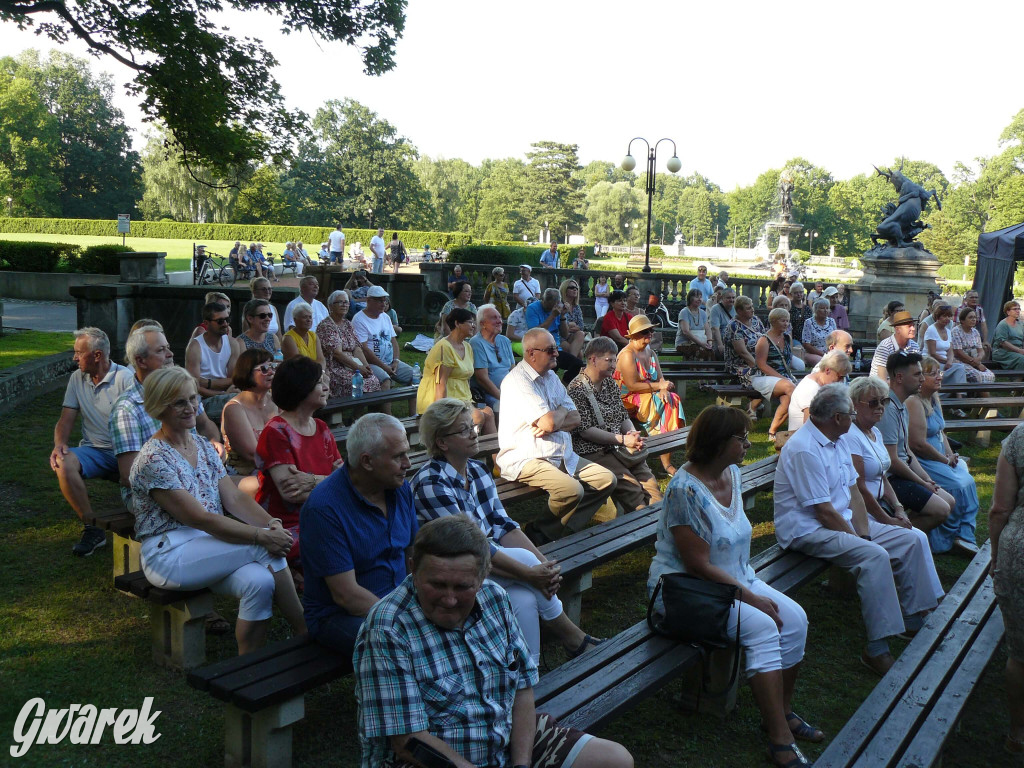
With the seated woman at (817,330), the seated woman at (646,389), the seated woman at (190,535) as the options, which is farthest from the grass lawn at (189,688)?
the seated woman at (817,330)

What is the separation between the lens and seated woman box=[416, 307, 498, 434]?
21.1 feet

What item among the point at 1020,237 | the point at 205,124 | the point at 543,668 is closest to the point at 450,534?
the point at 543,668

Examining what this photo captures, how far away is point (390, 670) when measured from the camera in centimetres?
232

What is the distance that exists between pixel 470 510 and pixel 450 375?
2.97m

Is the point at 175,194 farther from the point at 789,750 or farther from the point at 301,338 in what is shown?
the point at 789,750

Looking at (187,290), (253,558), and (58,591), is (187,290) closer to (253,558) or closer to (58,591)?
(58,591)

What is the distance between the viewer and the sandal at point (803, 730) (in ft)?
11.9

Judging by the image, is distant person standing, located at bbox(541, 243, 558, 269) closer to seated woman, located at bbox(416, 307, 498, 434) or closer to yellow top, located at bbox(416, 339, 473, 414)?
seated woman, located at bbox(416, 307, 498, 434)

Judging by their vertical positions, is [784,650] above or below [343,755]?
above

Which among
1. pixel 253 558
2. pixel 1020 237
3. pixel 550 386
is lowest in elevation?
pixel 253 558

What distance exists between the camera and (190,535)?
362 centimetres

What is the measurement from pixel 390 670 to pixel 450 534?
1.33ft

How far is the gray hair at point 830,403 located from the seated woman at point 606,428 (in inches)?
66.4

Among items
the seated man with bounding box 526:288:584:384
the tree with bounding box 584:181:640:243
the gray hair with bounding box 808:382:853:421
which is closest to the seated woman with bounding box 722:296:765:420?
the seated man with bounding box 526:288:584:384
